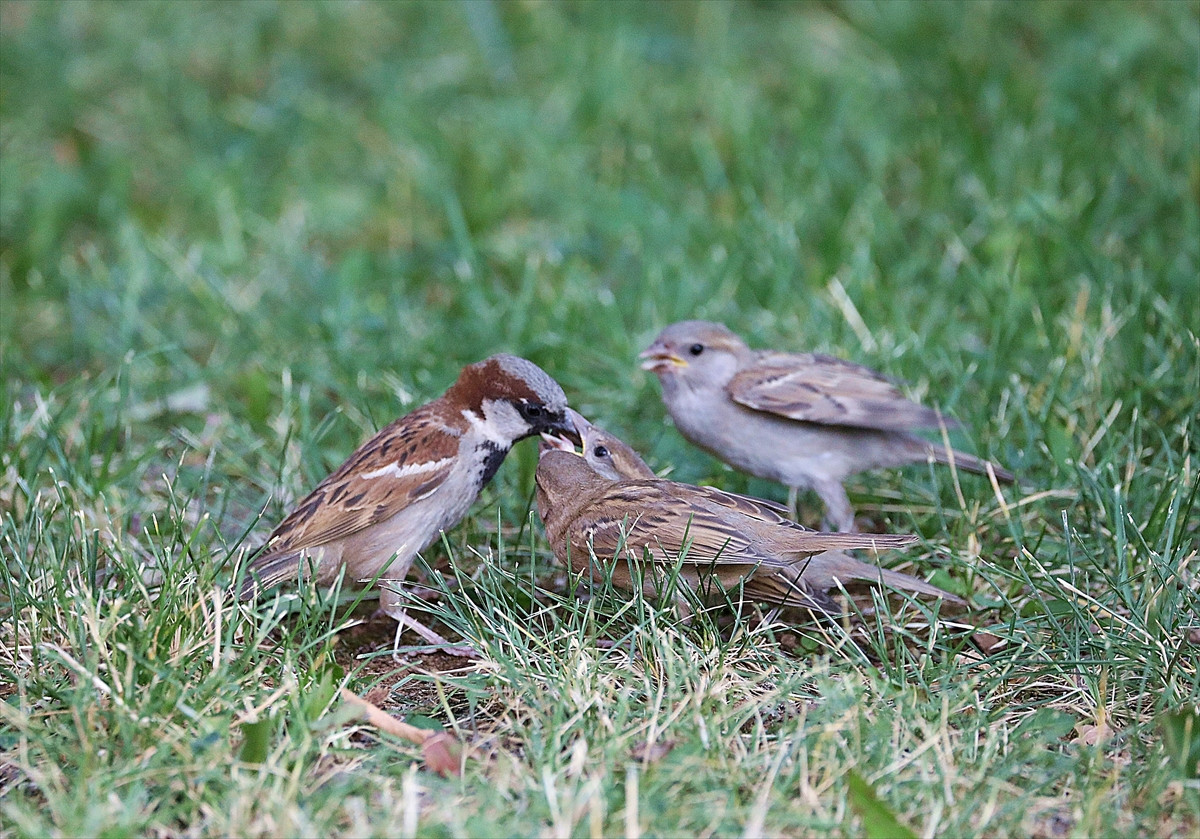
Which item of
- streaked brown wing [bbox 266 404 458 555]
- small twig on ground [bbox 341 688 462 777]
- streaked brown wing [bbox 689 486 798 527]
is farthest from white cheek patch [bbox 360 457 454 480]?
small twig on ground [bbox 341 688 462 777]

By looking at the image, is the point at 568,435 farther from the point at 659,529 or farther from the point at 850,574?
the point at 850,574

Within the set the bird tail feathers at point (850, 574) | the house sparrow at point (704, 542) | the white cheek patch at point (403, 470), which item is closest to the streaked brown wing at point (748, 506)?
the house sparrow at point (704, 542)

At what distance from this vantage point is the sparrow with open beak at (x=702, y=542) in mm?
3758

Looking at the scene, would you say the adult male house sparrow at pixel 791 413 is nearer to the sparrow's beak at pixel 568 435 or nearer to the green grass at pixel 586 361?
the green grass at pixel 586 361

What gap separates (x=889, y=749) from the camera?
3088mm

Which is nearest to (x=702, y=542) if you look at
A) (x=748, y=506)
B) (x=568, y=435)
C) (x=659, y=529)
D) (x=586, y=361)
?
(x=659, y=529)

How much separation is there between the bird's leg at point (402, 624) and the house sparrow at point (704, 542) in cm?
40

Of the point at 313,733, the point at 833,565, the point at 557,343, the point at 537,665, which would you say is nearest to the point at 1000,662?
the point at 833,565

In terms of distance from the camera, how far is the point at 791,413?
4.95 metres

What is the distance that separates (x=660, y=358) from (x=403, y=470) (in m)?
1.29

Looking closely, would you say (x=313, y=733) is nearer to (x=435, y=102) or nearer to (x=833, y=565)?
(x=833, y=565)

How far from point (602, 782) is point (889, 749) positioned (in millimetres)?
662

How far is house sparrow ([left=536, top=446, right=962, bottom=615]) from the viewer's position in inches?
148

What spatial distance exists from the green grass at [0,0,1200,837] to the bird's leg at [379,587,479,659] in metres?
0.12
